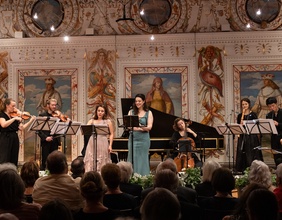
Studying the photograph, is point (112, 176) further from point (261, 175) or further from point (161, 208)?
point (161, 208)

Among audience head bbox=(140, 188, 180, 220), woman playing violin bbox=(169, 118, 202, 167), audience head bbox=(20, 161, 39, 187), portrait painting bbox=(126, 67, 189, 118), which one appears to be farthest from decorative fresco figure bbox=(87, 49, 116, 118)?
audience head bbox=(140, 188, 180, 220)

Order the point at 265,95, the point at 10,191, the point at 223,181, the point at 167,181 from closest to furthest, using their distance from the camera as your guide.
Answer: the point at 10,191 → the point at 167,181 → the point at 223,181 → the point at 265,95

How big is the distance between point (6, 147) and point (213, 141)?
16.7 feet

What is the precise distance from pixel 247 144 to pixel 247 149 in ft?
0.40

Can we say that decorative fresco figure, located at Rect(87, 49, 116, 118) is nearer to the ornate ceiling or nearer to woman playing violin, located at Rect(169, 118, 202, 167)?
the ornate ceiling

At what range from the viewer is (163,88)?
13.6 m

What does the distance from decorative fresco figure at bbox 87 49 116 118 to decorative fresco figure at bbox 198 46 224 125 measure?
267cm

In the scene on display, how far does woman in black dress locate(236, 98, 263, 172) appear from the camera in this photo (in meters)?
10.6

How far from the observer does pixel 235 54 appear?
13.5 m

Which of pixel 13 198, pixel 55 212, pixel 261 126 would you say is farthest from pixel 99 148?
pixel 55 212

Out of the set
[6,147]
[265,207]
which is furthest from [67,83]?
[265,207]

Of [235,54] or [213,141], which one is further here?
[235,54]

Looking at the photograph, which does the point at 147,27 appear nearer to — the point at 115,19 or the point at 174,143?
the point at 115,19

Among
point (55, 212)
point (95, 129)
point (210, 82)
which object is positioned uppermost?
point (210, 82)
